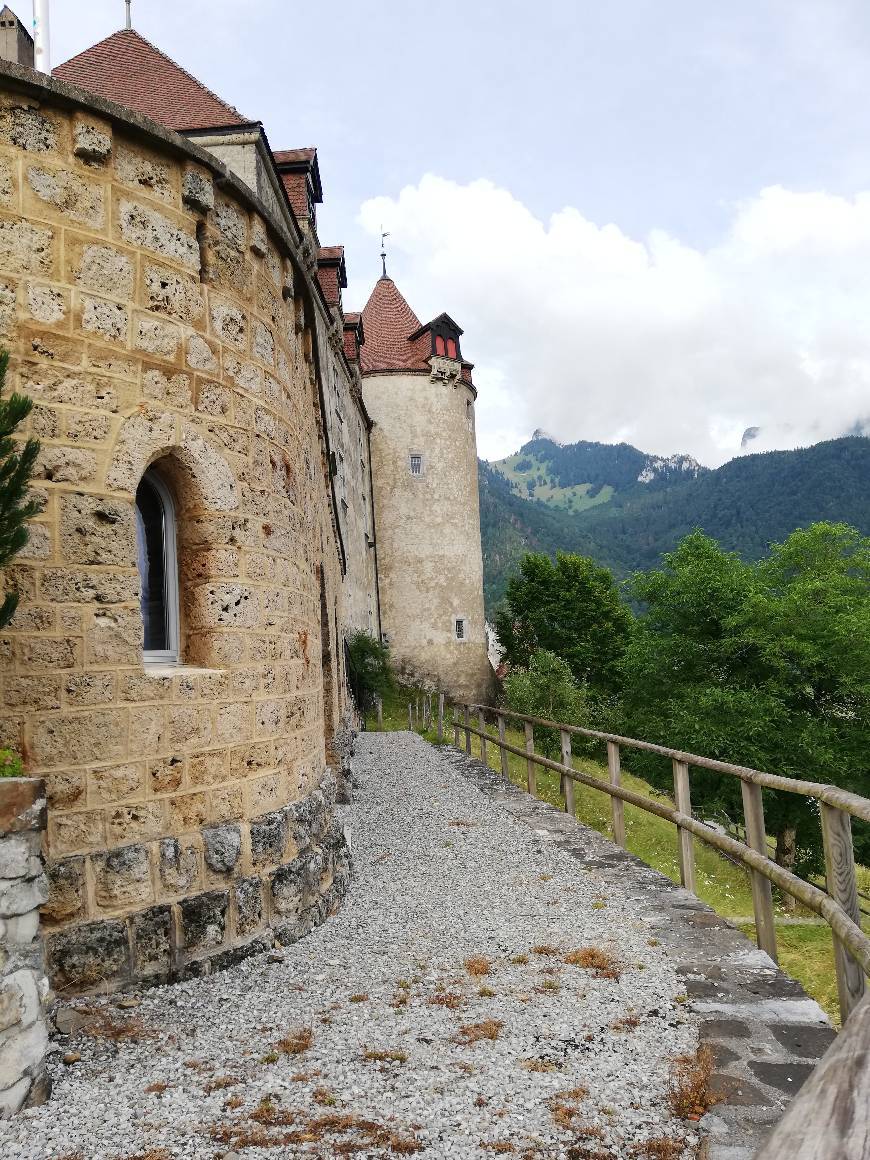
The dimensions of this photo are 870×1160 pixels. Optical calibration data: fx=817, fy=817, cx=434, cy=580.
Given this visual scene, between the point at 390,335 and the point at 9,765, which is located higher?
the point at 390,335

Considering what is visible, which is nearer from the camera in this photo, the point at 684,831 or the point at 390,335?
the point at 684,831

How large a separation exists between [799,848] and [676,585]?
7823 mm

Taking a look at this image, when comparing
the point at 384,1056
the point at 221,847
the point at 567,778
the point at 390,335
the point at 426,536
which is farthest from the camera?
the point at 390,335

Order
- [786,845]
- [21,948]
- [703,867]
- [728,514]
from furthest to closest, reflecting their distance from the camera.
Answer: [728,514]
[786,845]
[703,867]
[21,948]

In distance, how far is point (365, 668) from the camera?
21.9 meters

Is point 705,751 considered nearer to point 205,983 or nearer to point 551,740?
point 551,740

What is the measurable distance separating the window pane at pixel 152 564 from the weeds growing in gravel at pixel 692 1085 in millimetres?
3431

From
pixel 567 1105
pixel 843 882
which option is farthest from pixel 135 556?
pixel 843 882

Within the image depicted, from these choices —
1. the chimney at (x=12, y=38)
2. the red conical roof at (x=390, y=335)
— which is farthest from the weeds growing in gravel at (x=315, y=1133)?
the red conical roof at (x=390, y=335)

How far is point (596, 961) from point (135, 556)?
3.39 metres

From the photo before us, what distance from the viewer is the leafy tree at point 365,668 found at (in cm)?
2170

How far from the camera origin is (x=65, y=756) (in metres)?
4.03

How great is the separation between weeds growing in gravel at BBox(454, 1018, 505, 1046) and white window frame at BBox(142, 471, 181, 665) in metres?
2.54

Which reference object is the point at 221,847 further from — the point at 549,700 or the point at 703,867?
the point at 549,700
